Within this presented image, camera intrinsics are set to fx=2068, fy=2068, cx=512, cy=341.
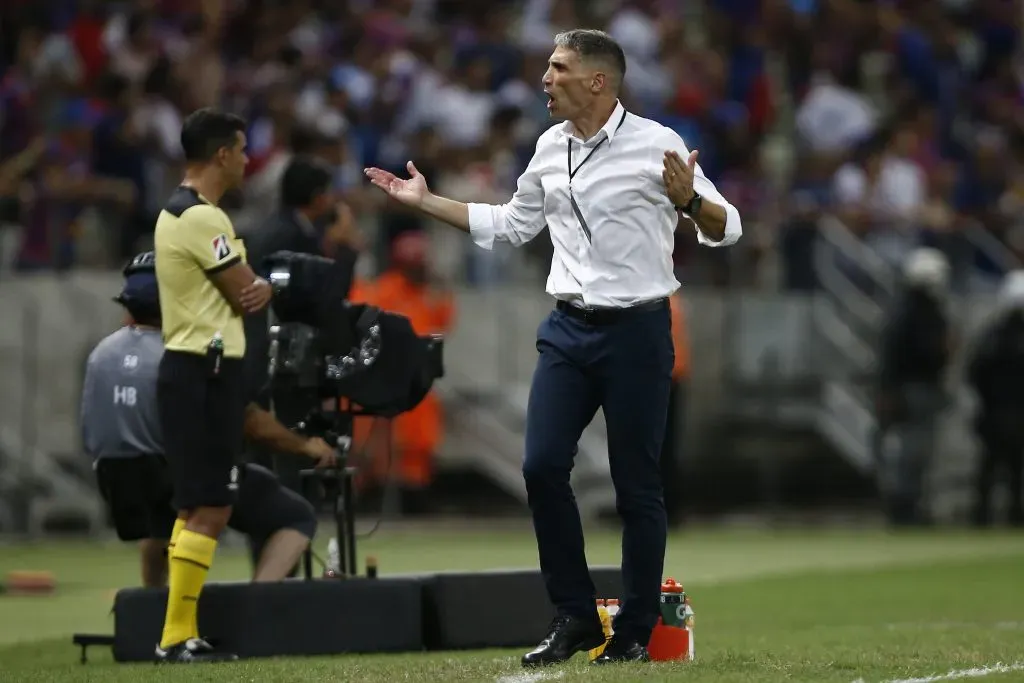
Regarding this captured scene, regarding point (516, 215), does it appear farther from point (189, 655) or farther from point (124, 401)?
point (124, 401)

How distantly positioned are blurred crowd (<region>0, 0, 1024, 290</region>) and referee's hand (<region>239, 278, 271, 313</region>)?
6859mm

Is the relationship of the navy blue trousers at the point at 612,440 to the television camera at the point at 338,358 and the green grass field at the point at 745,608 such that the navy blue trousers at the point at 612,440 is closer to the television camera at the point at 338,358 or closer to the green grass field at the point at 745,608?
the green grass field at the point at 745,608

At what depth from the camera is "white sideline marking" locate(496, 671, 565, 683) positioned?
7.55 metres

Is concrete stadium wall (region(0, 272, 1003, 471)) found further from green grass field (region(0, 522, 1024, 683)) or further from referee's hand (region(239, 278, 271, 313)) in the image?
referee's hand (region(239, 278, 271, 313))

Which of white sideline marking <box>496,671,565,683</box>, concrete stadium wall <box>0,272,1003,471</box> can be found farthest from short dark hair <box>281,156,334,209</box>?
concrete stadium wall <box>0,272,1003,471</box>

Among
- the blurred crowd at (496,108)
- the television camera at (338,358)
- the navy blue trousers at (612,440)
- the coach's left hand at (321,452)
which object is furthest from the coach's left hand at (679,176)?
the blurred crowd at (496,108)

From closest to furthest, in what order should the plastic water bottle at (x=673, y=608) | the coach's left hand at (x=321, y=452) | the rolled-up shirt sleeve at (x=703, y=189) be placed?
the rolled-up shirt sleeve at (x=703, y=189) → the plastic water bottle at (x=673, y=608) → the coach's left hand at (x=321, y=452)

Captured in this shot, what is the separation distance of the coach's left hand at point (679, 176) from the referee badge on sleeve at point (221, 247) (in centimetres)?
226

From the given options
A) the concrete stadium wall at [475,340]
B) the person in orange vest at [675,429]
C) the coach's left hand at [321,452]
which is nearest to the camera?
the coach's left hand at [321,452]

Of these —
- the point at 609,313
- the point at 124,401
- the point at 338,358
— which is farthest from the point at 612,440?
the point at 124,401

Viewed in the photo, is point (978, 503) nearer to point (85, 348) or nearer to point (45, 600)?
point (85, 348)

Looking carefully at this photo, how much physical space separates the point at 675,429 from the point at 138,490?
28.7 ft

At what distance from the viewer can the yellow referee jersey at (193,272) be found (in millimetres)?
→ 9117

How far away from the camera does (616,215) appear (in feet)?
26.6
